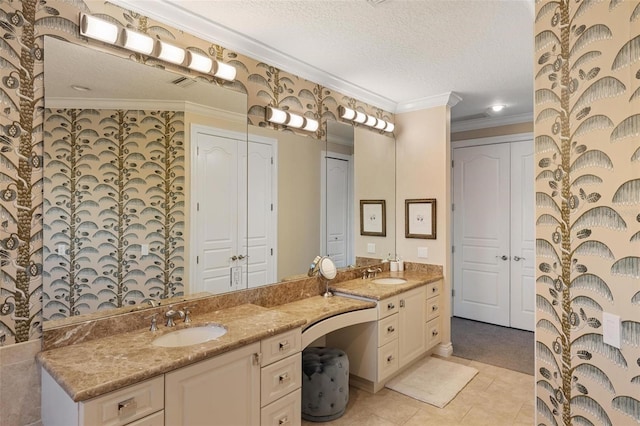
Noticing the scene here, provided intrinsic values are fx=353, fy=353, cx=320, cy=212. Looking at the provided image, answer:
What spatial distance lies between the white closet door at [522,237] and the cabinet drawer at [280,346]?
11.5 ft

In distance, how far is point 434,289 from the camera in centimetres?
357

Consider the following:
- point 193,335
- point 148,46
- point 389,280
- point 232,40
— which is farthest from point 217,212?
point 389,280

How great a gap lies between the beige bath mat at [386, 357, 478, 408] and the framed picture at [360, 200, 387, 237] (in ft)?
4.48

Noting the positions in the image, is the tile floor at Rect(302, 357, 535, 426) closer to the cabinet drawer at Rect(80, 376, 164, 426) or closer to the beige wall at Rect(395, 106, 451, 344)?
the beige wall at Rect(395, 106, 451, 344)

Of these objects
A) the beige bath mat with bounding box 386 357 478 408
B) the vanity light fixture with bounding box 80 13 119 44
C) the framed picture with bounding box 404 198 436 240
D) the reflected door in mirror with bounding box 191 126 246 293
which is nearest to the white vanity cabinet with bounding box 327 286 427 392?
the beige bath mat with bounding box 386 357 478 408

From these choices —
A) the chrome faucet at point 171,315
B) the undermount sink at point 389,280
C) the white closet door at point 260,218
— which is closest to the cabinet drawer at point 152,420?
the chrome faucet at point 171,315

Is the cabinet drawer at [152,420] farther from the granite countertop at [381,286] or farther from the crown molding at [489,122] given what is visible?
the crown molding at [489,122]

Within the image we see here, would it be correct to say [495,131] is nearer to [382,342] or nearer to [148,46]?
[382,342]

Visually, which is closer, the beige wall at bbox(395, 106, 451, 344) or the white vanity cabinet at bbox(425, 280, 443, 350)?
the white vanity cabinet at bbox(425, 280, 443, 350)

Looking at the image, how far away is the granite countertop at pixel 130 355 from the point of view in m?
1.33

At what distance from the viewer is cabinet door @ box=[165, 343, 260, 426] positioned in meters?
1.52

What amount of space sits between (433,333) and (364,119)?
2245mm

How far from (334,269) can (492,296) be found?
2743 mm

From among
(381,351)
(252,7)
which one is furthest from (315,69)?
(381,351)
